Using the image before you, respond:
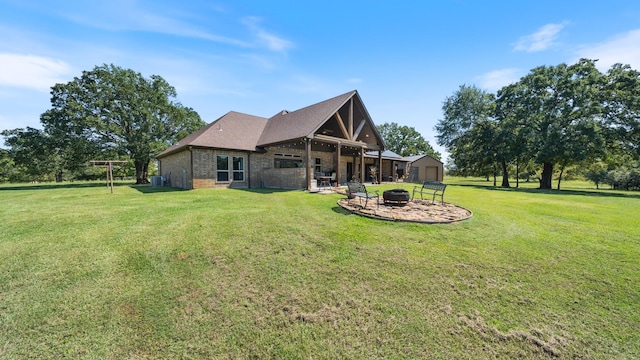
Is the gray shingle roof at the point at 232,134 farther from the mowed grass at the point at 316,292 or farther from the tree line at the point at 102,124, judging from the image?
the mowed grass at the point at 316,292

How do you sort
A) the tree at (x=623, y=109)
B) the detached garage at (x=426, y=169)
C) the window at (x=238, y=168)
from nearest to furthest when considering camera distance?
the window at (x=238, y=168)
the tree at (x=623, y=109)
the detached garage at (x=426, y=169)

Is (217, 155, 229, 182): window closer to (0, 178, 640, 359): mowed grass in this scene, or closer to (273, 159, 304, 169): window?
(273, 159, 304, 169): window

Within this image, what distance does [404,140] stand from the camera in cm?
5347

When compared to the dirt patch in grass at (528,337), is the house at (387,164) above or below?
above

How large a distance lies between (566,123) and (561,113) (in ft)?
3.51

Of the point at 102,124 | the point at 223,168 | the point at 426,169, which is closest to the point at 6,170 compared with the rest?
the point at 102,124

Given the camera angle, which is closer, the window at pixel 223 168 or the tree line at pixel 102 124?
the window at pixel 223 168

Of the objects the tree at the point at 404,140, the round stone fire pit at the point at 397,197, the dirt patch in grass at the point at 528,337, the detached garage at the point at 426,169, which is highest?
the tree at the point at 404,140

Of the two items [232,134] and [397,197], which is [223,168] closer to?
[232,134]

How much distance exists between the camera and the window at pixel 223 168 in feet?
49.9

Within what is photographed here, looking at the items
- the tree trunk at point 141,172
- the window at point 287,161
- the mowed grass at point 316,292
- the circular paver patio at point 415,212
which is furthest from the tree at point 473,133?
the tree trunk at point 141,172

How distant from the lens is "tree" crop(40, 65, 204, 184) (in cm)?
2134

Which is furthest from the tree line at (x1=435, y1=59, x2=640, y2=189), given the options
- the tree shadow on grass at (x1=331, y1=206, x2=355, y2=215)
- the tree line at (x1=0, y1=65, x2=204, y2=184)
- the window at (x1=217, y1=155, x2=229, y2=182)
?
the tree line at (x1=0, y1=65, x2=204, y2=184)

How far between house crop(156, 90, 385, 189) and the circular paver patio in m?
5.94
